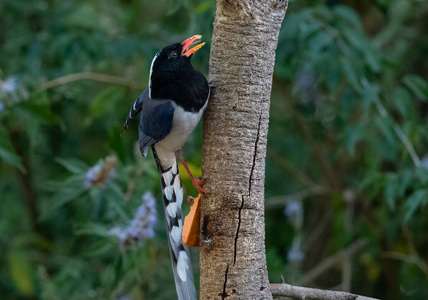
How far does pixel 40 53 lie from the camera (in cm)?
366

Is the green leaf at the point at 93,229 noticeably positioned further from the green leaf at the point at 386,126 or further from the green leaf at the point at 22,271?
the green leaf at the point at 386,126

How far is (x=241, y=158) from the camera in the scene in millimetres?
1828

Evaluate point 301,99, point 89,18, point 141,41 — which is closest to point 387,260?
point 301,99

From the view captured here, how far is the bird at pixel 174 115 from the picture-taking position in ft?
6.89

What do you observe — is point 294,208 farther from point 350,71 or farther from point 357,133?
point 350,71

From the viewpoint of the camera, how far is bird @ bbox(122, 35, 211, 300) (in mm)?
2102

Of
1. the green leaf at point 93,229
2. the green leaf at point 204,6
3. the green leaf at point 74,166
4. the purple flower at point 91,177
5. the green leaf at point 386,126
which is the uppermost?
the green leaf at point 204,6

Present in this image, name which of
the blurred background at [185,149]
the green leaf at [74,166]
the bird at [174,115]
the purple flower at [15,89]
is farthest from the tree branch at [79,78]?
the bird at [174,115]

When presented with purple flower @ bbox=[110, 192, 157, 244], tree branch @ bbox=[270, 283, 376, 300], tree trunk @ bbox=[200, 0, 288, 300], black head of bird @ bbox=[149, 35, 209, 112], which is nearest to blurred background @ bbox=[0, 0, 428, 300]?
purple flower @ bbox=[110, 192, 157, 244]

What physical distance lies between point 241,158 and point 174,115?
16.6 inches

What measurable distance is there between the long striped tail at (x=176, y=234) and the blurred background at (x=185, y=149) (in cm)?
62

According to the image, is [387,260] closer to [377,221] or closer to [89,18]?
[377,221]

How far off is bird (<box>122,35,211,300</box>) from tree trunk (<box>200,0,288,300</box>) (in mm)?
177

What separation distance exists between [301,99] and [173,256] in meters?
2.47
